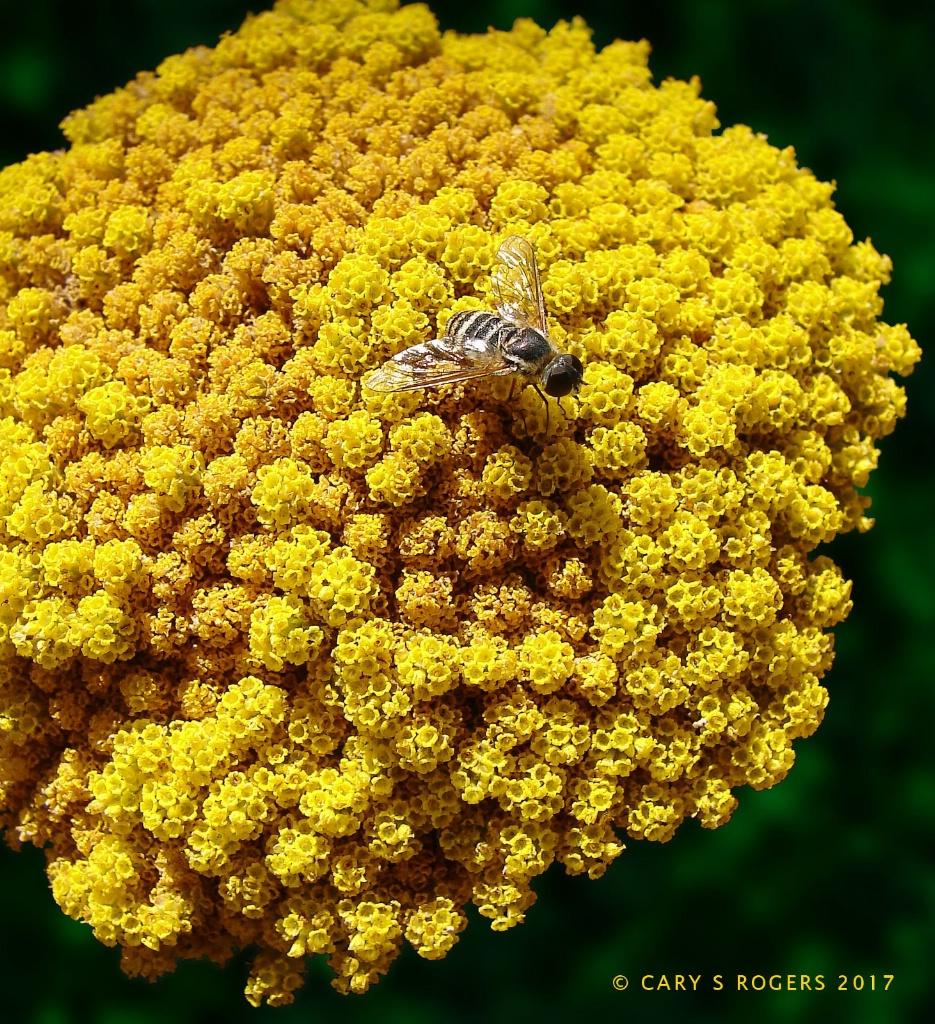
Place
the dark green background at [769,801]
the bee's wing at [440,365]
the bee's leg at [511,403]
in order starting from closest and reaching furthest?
the bee's wing at [440,365] → the bee's leg at [511,403] → the dark green background at [769,801]

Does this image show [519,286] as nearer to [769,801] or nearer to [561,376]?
[561,376]

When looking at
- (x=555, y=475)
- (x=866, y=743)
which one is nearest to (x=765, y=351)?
(x=555, y=475)

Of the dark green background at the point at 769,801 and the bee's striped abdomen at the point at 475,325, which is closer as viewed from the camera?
the bee's striped abdomen at the point at 475,325

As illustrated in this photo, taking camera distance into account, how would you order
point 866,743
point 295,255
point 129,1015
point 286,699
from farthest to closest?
point 866,743, point 129,1015, point 295,255, point 286,699

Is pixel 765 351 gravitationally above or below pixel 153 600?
above

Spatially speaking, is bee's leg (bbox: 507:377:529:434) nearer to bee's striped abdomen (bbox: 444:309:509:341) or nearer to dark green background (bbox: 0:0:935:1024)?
bee's striped abdomen (bbox: 444:309:509:341)

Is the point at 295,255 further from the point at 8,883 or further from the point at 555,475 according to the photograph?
the point at 8,883

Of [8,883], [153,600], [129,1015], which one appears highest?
[153,600]

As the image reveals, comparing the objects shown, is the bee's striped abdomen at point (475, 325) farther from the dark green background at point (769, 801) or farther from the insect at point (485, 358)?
the dark green background at point (769, 801)

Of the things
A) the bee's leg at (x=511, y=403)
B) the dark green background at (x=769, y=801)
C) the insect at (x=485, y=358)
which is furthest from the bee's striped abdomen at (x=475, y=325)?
the dark green background at (x=769, y=801)
